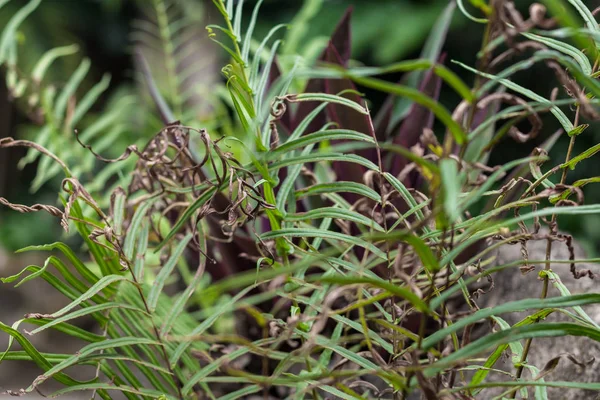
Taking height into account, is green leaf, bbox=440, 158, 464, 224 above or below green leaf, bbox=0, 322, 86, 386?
above

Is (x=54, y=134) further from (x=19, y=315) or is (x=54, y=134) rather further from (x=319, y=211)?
(x=19, y=315)

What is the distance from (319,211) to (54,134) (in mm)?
489

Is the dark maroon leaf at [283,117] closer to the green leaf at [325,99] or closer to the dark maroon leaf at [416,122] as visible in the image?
the dark maroon leaf at [416,122]

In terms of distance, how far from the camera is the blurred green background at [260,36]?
1.94m

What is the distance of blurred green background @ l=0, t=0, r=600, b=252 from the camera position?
76.5 inches

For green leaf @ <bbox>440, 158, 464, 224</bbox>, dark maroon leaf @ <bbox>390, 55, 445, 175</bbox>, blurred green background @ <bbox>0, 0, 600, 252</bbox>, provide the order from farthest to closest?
1. blurred green background @ <bbox>0, 0, 600, 252</bbox>
2. dark maroon leaf @ <bbox>390, 55, 445, 175</bbox>
3. green leaf @ <bbox>440, 158, 464, 224</bbox>

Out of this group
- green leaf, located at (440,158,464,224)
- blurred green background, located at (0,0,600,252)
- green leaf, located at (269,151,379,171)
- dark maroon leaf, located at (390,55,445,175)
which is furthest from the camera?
blurred green background, located at (0,0,600,252)

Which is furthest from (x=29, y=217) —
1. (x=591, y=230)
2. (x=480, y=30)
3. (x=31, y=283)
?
(x=591, y=230)

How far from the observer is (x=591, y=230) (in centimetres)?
178

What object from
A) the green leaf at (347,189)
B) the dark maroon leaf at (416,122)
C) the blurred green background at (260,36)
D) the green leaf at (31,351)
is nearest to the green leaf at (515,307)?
the green leaf at (347,189)

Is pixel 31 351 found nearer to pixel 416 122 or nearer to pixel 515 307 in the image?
pixel 515 307

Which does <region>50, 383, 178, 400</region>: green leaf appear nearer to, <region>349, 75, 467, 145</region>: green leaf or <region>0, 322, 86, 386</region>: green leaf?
<region>0, 322, 86, 386</region>: green leaf

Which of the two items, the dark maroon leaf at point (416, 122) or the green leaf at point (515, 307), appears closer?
the green leaf at point (515, 307)

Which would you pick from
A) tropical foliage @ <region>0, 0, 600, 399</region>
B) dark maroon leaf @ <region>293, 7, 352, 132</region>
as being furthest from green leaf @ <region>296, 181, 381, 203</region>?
dark maroon leaf @ <region>293, 7, 352, 132</region>
